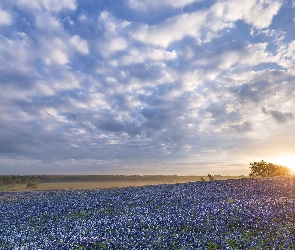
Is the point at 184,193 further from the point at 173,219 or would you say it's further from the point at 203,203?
the point at 173,219

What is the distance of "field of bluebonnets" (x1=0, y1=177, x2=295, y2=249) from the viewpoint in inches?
378

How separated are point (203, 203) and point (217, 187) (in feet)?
18.4

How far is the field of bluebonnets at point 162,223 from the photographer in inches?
378

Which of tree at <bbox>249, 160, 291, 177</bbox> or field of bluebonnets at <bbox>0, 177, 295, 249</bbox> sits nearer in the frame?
field of bluebonnets at <bbox>0, 177, 295, 249</bbox>

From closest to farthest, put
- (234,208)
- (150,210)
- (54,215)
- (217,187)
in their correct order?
1. (234,208)
2. (150,210)
3. (54,215)
4. (217,187)

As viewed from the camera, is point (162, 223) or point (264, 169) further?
point (264, 169)

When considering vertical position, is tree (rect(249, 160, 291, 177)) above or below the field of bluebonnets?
above

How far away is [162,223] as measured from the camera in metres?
11.4

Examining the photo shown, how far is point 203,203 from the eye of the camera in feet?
46.5

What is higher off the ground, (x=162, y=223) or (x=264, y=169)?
(x=264, y=169)

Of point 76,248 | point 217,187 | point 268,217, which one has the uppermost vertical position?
point 217,187

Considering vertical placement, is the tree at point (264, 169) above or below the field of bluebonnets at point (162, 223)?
above

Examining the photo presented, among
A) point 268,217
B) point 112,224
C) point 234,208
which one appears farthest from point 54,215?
point 268,217

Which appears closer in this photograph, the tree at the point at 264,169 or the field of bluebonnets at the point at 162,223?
the field of bluebonnets at the point at 162,223
